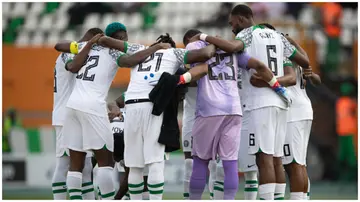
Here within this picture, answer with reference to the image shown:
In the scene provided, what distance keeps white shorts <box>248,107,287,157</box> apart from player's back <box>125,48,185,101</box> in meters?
1.07

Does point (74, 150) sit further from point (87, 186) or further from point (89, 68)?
point (89, 68)

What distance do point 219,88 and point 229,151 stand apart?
72 cm

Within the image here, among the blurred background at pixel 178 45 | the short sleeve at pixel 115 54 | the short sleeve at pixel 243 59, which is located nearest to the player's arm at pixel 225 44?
the short sleeve at pixel 243 59

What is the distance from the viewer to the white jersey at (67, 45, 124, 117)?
10539mm

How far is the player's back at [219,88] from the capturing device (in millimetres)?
10023

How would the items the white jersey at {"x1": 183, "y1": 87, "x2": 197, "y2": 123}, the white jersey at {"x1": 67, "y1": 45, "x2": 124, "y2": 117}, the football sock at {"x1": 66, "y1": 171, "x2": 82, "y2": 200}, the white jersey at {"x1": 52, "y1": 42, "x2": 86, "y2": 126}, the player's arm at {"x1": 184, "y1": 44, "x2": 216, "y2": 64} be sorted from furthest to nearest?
the white jersey at {"x1": 183, "y1": 87, "x2": 197, "y2": 123} → the white jersey at {"x1": 52, "y1": 42, "x2": 86, "y2": 126} → the football sock at {"x1": 66, "y1": 171, "x2": 82, "y2": 200} → the white jersey at {"x1": 67, "y1": 45, "x2": 124, "y2": 117} → the player's arm at {"x1": 184, "y1": 44, "x2": 216, "y2": 64}

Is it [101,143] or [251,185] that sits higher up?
[101,143]

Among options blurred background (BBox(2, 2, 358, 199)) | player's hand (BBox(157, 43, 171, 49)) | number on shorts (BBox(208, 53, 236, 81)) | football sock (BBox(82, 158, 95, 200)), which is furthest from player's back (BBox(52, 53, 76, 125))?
blurred background (BBox(2, 2, 358, 199))

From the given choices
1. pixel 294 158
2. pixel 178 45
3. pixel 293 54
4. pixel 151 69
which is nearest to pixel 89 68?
pixel 151 69

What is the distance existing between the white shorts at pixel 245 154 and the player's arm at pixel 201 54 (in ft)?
3.77

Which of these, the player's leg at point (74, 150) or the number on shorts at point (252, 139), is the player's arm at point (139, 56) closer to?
the player's leg at point (74, 150)

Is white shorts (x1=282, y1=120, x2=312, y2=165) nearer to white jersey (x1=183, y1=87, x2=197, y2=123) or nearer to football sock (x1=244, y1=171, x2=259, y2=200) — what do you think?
football sock (x1=244, y1=171, x2=259, y2=200)

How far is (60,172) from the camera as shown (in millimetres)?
11156

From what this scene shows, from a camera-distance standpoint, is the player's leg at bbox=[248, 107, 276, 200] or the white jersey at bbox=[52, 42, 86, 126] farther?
the white jersey at bbox=[52, 42, 86, 126]
